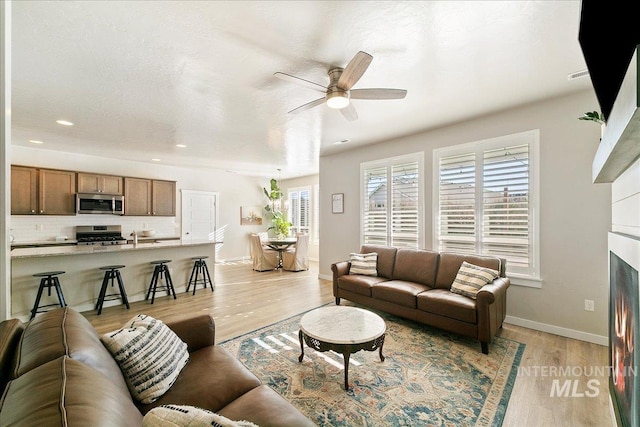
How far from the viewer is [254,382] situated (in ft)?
4.86

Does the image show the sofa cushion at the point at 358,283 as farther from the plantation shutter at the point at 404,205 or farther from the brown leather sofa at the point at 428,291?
the plantation shutter at the point at 404,205

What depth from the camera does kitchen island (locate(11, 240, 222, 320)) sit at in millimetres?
3357

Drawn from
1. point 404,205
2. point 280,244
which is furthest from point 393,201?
point 280,244

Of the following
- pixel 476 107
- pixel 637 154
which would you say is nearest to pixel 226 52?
pixel 637 154

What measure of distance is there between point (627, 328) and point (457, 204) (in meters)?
2.83

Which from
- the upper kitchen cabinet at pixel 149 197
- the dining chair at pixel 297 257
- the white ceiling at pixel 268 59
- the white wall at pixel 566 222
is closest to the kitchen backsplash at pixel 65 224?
the upper kitchen cabinet at pixel 149 197

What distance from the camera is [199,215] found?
759cm

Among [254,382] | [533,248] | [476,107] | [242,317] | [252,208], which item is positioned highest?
[476,107]

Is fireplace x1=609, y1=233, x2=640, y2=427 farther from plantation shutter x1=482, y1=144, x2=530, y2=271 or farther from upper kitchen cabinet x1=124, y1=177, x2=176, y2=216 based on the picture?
upper kitchen cabinet x1=124, y1=177, x2=176, y2=216

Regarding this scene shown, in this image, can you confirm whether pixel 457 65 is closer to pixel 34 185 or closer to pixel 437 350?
pixel 437 350

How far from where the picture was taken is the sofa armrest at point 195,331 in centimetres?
183

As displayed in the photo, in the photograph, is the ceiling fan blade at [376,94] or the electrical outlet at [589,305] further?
the electrical outlet at [589,305]

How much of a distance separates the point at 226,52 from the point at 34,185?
5478mm

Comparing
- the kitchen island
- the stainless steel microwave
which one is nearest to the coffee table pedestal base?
the kitchen island
